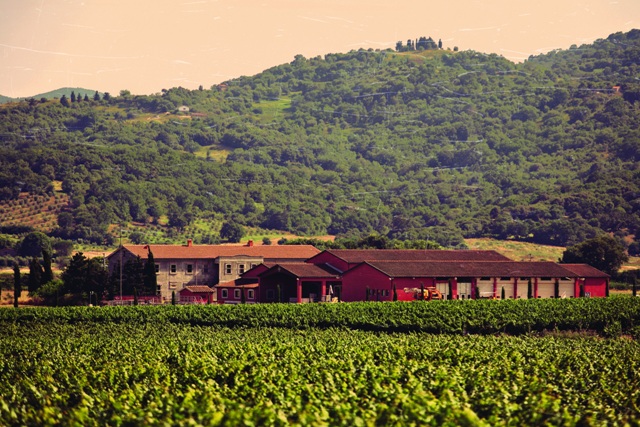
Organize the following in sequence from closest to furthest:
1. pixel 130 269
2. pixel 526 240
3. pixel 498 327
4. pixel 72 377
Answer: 1. pixel 72 377
2. pixel 498 327
3. pixel 130 269
4. pixel 526 240

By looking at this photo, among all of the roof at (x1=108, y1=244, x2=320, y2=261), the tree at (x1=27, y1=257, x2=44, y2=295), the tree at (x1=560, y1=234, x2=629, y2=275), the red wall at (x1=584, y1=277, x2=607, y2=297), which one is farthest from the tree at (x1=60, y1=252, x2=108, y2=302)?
the tree at (x1=560, y1=234, x2=629, y2=275)

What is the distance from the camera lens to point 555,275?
9244 cm

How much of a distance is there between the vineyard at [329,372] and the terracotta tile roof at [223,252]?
4255cm

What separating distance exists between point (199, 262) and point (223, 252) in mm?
3065

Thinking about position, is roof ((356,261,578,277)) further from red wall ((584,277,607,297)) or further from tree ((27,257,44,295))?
tree ((27,257,44,295))

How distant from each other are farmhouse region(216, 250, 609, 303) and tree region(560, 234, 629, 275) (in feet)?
101

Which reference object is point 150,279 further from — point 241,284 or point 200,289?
point 241,284

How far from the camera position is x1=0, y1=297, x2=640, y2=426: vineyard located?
2444cm

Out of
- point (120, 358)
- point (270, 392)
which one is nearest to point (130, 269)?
point (120, 358)

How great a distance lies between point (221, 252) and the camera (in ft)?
371

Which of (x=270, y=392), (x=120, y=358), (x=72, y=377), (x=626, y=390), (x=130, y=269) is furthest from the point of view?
(x=130, y=269)

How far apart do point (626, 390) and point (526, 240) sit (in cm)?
16337

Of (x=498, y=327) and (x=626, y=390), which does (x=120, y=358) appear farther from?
(x=498, y=327)

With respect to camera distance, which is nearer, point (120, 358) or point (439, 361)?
point (439, 361)
